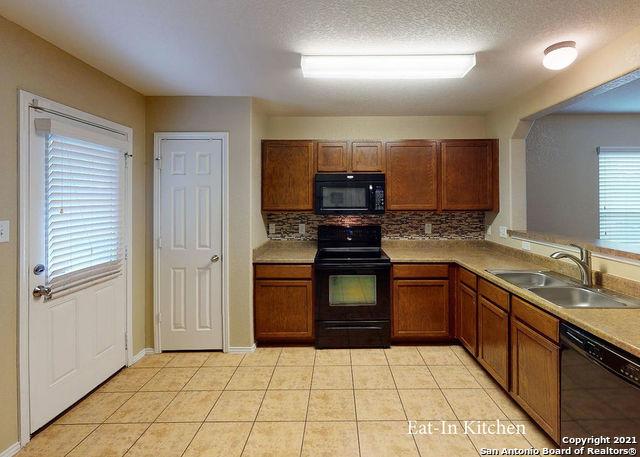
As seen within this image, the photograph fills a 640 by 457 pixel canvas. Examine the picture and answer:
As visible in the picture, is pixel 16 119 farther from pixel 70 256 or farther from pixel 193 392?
pixel 193 392

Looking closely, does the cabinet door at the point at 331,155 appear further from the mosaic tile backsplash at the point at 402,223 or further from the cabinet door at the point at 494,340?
the cabinet door at the point at 494,340

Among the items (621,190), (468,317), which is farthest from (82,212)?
(621,190)

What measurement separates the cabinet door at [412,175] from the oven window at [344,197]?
29 cm

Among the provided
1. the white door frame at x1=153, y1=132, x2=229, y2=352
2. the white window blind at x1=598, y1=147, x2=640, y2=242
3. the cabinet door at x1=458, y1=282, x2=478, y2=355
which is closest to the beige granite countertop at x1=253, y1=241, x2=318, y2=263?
the white door frame at x1=153, y1=132, x2=229, y2=352

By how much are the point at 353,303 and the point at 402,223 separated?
1.15 meters

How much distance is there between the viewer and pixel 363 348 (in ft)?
10.4

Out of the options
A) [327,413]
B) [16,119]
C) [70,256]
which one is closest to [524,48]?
[327,413]

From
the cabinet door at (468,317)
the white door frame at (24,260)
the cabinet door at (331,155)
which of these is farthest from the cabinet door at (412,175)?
the white door frame at (24,260)

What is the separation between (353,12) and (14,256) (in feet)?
7.28

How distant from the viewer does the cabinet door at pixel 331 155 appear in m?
3.47

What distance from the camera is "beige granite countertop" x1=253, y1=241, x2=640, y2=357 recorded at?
4.70 feet

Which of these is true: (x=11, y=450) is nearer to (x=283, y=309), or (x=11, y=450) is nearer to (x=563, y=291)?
(x=283, y=309)

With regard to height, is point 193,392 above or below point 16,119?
below

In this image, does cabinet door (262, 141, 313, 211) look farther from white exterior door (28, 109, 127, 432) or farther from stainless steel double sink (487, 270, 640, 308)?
stainless steel double sink (487, 270, 640, 308)
